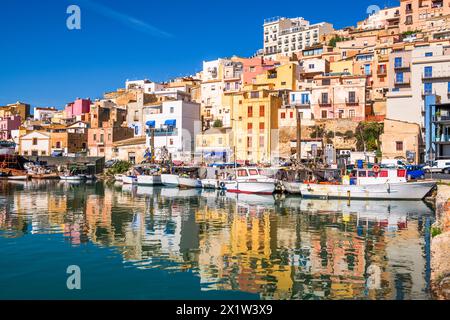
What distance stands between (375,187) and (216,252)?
76.0 ft

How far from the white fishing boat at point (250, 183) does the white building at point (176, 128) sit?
20651 millimetres

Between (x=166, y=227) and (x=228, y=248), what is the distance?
21.2 ft

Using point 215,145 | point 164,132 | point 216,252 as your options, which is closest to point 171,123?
point 164,132

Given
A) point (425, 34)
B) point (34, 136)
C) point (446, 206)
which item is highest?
point (425, 34)

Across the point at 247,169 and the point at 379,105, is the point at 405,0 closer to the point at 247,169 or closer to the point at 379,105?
the point at 379,105

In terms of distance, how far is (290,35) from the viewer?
10656cm

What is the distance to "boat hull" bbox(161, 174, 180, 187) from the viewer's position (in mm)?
55562

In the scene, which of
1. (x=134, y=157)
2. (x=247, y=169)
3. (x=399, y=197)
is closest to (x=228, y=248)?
(x=399, y=197)

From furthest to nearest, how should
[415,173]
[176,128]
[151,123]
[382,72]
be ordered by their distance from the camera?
[151,123]
[176,128]
[382,72]
[415,173]

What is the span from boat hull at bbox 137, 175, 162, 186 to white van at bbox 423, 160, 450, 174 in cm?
3099

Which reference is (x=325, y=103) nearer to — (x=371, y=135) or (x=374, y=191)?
(x=371, y=135)

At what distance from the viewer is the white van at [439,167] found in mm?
41406

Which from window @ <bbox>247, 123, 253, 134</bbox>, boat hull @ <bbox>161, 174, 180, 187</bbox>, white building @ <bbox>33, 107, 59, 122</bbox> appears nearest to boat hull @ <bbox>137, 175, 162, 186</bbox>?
boat hull @ <bbox>161, 174, 180, 187</bbox>
